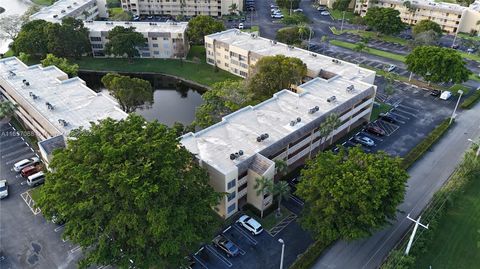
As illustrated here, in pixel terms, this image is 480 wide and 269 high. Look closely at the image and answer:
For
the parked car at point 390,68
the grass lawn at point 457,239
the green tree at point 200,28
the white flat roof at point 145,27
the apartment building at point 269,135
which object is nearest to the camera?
the grass lawn at point 457,239

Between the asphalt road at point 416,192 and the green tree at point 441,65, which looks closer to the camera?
the asphalt road at point 416,192

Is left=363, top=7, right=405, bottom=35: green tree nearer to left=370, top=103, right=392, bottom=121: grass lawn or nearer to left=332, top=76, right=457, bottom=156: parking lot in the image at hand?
left=332, top=76, right=457, bottom=156: parking lot

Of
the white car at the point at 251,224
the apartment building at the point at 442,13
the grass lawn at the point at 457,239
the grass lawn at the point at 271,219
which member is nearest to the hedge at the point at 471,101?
the grass lawn at the point at 457,239

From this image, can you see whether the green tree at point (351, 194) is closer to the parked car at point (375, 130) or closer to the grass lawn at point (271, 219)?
the grass lawn at point (271, 219)

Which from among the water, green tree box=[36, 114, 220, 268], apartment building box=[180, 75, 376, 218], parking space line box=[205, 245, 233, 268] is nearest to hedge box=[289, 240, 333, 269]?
parking space line box=[205, 245, 233, 268]

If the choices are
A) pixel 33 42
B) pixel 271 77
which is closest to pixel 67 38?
pixel 33 42

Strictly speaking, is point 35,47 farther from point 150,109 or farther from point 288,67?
point 288,67
